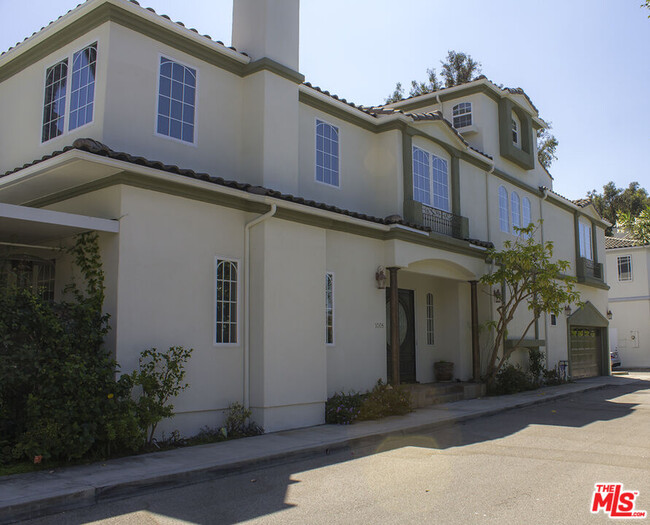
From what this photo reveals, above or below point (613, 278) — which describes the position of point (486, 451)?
below

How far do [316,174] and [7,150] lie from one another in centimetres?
608

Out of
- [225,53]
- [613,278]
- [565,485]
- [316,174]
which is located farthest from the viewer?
[613,278]

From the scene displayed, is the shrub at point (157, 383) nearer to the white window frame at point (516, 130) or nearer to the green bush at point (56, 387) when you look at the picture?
the green bush at point (56, 387)

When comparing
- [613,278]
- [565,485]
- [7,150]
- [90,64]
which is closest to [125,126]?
[90,64]

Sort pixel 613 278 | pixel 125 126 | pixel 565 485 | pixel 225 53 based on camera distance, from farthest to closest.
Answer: pixel 613 278
pixel 225 53
pixel 125 126
pixel 565 485

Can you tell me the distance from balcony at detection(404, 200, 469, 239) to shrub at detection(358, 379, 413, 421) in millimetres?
4008

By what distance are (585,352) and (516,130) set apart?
31.5 ft

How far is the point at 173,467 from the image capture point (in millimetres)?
7496

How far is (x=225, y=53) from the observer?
11.6 meters

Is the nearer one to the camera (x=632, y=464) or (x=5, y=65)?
(x=632, y=464)

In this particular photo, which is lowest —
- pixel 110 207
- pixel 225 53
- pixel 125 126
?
pixel 110 207

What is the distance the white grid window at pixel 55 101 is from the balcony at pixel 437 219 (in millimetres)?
7500

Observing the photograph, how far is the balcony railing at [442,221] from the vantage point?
15.2 metres

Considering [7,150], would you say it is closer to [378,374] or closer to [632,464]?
[378,374]
